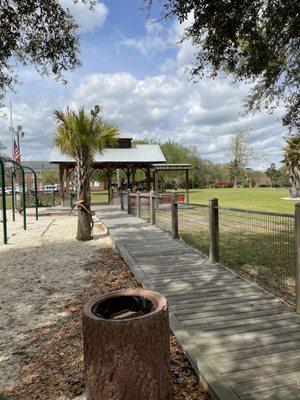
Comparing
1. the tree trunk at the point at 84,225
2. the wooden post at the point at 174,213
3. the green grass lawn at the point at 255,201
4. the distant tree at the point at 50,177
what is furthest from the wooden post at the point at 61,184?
the distant tree at the point at 50,177

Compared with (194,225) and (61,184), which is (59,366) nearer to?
(194,225)

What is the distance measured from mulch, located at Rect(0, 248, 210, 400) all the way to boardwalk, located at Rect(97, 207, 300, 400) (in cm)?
15

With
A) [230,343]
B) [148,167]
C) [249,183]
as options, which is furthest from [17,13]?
[249,183]

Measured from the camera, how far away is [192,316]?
4.00 metres

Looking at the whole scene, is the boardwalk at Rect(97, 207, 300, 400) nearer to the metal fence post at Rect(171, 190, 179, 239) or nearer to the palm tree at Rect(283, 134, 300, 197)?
the metal fence post at Rect(171, 190, 179, 239)

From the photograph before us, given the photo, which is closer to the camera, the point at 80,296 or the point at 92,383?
the point at 92,383

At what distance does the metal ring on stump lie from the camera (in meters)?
2.22

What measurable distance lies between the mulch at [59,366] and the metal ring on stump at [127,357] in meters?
0.58

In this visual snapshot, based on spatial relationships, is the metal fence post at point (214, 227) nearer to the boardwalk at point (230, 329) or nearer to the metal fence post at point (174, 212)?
the boardwalk at point (230, 329)

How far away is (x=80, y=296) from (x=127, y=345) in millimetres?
3432

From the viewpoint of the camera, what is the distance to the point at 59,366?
3.37 metres

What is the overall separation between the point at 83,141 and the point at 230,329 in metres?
7.74

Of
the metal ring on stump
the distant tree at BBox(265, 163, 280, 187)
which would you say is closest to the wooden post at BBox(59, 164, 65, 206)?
the metal ring on stump

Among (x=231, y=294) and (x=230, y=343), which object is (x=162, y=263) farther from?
(x=230, y=343)
